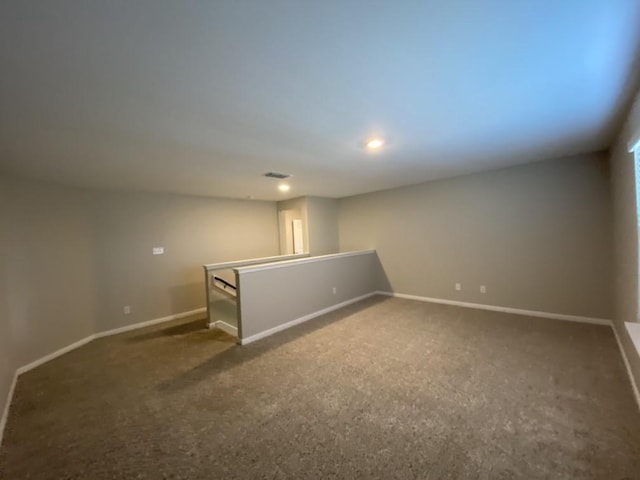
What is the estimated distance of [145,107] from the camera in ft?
5.84

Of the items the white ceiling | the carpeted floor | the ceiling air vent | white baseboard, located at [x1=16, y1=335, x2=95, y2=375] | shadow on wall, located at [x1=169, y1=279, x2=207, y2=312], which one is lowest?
the carpeted floor

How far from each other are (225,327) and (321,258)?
1903mm

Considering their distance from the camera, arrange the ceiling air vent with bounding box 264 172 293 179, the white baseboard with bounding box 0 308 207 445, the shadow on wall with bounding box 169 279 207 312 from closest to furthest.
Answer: the white baseboard with bounding box 0 308 207 445
the ceiling air vent with bounding box 264 172 293 179
the shadow on wall with bounding box 169 279 207 312

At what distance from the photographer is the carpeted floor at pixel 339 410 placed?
1660 mm

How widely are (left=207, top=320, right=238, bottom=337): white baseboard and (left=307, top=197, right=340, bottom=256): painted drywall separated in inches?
99.7

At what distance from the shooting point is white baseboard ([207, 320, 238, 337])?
12.5 ft

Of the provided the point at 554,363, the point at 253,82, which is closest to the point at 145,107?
the point at 253,82

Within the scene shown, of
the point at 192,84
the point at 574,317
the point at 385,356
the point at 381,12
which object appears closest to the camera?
the point at 381,12

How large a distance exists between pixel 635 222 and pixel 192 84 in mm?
3460

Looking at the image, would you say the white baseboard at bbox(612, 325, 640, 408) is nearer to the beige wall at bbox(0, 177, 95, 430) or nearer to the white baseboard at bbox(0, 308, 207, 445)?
the white baseboard at bbox(0, 308, 207, 445)

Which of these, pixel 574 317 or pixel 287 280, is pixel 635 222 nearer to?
pixel 574 317

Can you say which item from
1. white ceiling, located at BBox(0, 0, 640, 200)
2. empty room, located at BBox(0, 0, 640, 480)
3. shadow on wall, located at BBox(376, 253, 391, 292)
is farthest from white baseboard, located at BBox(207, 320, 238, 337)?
shadow on wall, located at BBox(376, 253, 391, 292)

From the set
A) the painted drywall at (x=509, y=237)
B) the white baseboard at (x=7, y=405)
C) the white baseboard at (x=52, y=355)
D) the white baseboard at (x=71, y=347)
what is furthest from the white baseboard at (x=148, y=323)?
the painted drywall at (x=509, y=237)

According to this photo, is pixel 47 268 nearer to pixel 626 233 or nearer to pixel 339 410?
pixel 339 410
